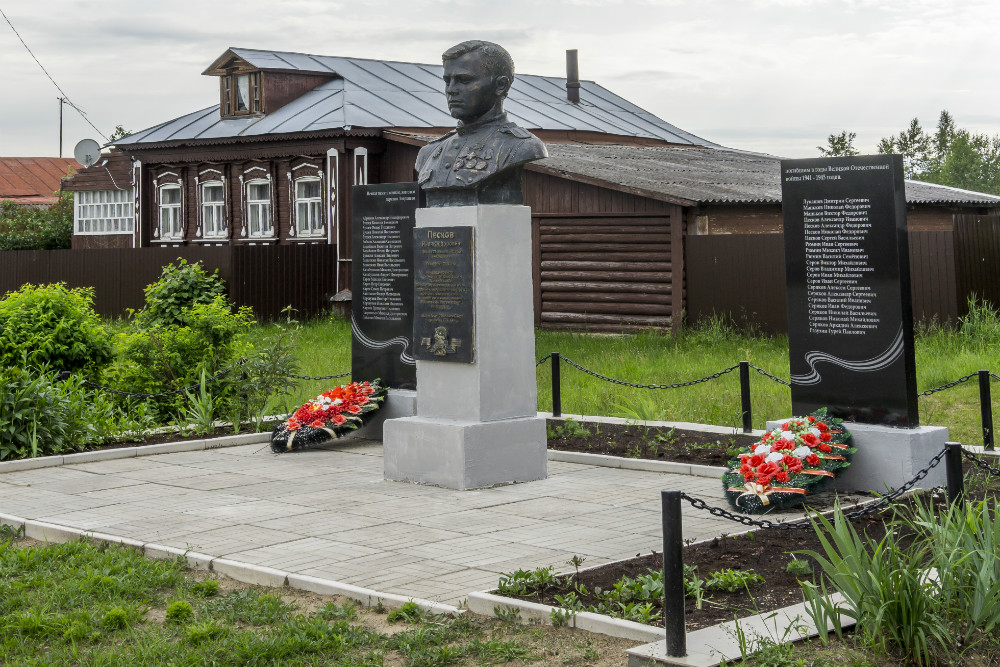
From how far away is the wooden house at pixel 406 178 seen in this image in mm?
22359

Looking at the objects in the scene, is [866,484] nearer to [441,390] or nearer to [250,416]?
[441,390]

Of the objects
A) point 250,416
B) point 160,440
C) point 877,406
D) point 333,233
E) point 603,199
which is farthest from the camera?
point 333,233

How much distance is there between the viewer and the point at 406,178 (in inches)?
1109

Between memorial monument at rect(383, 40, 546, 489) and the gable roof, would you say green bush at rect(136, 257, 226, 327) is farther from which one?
the gable roof

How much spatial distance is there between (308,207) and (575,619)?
81.0 ft

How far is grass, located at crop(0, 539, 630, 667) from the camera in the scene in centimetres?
546

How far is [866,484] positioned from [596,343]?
11.6 m

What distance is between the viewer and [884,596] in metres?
5.21

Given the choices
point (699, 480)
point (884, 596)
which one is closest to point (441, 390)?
point (699, 480)

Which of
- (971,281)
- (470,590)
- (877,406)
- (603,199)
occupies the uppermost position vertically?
(603,199)

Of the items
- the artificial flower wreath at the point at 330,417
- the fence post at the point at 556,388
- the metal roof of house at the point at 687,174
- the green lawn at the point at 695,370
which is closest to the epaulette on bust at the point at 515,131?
the artificial flower wreath at the point at 330,417

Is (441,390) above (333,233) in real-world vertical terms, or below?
below

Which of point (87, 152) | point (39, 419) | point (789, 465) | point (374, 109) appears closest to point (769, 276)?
point (789, 465)

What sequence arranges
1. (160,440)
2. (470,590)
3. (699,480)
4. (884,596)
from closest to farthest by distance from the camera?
(884,596) → (470,590) → (699,480) → (160,440)
